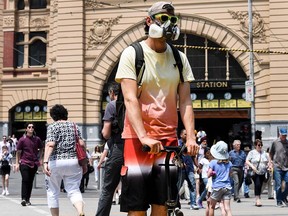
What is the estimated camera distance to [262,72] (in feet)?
113

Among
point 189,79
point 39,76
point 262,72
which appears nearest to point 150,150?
point 189,79

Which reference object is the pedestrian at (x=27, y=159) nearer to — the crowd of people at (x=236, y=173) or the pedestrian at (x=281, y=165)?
the crowd of people at (x=236, y=173)

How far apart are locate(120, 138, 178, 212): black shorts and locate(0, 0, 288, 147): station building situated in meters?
28.5

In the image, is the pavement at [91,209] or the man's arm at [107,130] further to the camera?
the pavement at [91,209]

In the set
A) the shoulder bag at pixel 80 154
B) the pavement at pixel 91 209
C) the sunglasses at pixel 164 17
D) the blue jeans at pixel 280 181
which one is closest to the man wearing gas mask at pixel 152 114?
the sunglasses at pixel 164 17

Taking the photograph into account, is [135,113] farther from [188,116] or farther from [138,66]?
[188,116]

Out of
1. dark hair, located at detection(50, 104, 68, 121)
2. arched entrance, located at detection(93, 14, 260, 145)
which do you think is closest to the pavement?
dark hair, located at detection(50, 104, 68, 121)

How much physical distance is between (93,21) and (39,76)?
7.22m

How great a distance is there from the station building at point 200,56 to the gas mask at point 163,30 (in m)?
28.2

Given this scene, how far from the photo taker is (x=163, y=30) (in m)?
5.56

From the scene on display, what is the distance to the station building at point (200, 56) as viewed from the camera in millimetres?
34031

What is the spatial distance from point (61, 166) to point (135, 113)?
4.75 metres

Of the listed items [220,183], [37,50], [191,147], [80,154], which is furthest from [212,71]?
[191,147]

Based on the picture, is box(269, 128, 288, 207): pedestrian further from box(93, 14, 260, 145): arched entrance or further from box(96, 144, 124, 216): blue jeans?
box(93, 14, 260, 145): arched entrance
